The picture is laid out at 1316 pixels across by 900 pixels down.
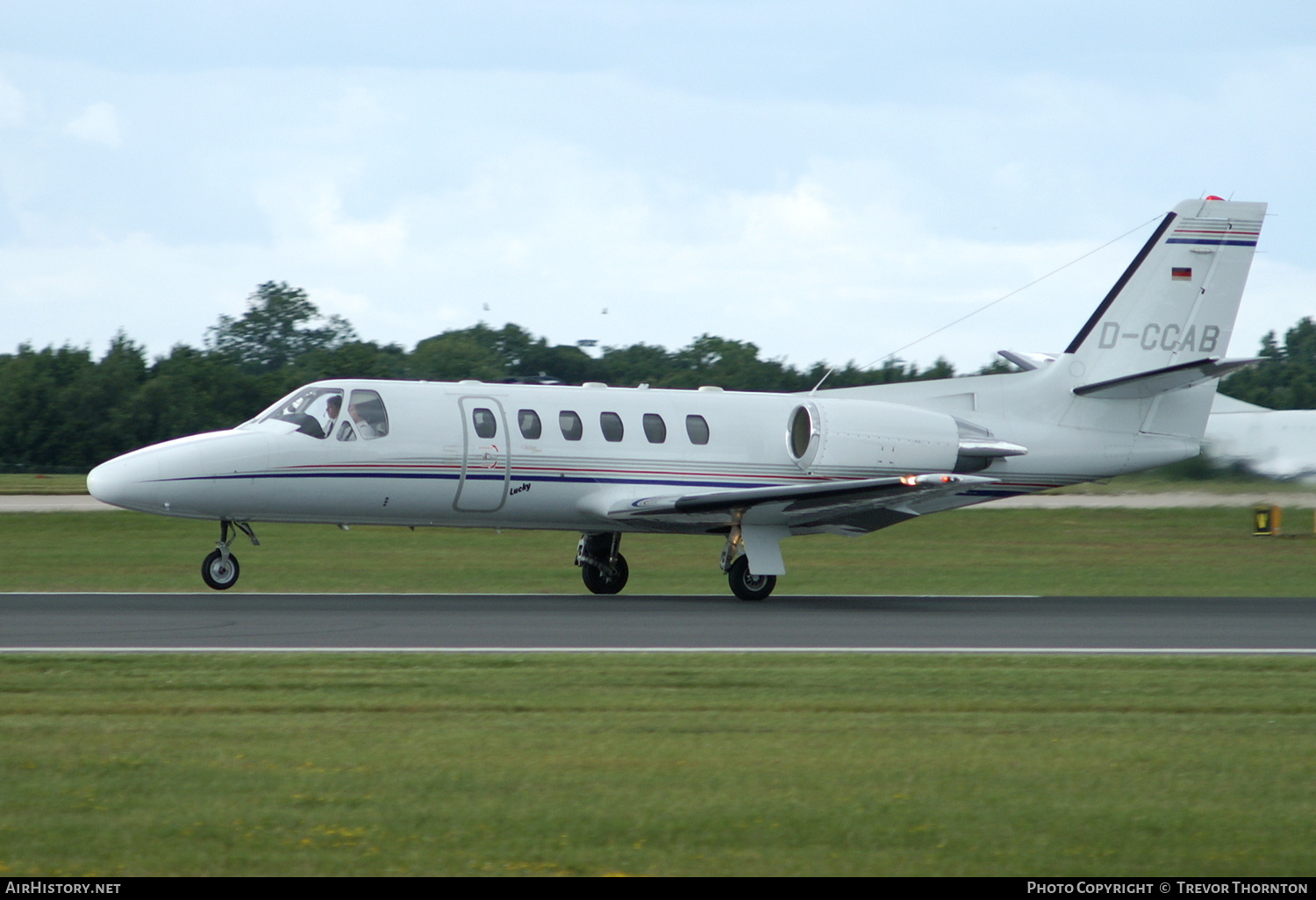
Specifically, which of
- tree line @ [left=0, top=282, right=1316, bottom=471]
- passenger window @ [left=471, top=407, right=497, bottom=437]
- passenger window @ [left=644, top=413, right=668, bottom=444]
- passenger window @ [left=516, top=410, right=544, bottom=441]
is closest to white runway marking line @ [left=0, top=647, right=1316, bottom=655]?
passenger window @ [left=471, top=407, right=497, bottom=437]

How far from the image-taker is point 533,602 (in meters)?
18.6

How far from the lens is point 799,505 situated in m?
19.8

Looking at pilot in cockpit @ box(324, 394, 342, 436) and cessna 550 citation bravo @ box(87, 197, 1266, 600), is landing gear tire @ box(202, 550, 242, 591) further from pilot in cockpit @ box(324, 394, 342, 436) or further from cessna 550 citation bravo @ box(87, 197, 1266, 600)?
pilot in cockpit @ box(324, 394, 342, 436)

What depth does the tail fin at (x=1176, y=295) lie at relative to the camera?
75.6 feet

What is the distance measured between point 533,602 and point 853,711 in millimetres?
9032

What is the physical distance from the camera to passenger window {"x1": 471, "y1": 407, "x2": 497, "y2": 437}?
19.7m

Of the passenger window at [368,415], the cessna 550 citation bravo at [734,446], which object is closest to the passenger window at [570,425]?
the cessna 550 citation bravo at [734,446]

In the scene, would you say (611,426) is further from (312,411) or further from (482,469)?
(312,411)

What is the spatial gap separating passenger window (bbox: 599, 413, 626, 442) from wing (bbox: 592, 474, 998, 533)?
99 cm

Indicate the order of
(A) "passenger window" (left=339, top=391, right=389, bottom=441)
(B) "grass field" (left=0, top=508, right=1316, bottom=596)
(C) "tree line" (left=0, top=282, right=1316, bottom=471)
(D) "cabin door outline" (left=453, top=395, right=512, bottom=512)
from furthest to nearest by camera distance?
(C) "tree line" (left=0, top=282, right=1316, bottom=471) → (B) "grass field" (left=0, top=508, right=1316, bottom=596) → (D) "cabin door outline" (left=453, top=395, right=512, bottom=512) → (A) "passenger window" (left=339, top=391, right=389, bottom=441)

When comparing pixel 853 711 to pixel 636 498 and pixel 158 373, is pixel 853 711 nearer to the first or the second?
pixel 636 498

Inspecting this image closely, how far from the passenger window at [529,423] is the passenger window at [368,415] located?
194cm

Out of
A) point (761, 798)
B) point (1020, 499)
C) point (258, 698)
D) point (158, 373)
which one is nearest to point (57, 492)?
point (158, 373)

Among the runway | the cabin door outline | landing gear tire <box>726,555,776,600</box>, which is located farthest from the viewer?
landing gear tire <box>726,555,776,600</box>
